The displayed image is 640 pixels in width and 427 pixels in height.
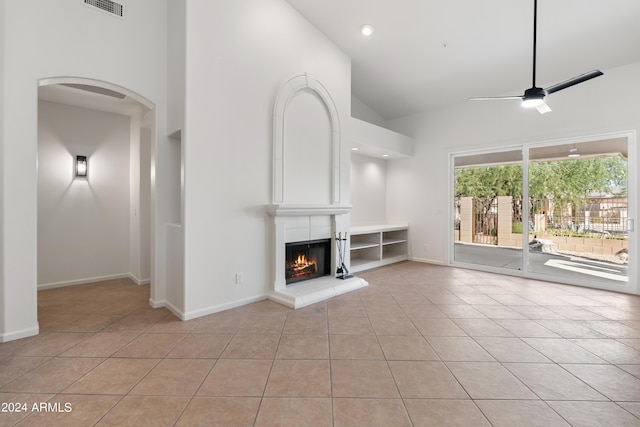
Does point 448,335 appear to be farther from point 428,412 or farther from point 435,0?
point 435,0

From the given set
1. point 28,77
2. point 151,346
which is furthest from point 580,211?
point 28,77

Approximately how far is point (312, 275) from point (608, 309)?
396 cm

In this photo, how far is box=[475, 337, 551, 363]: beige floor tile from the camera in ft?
8.21

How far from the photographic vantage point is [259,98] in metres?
3.99

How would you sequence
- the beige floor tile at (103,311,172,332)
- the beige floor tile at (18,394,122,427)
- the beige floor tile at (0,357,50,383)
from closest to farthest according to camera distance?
1. the beige floor tile at (18,394,122,427)
2. the beige floor tile at (0,357,50,383)
3. the beige floor tile at (103,311,172,332)

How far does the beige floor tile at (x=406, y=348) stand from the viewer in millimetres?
2535

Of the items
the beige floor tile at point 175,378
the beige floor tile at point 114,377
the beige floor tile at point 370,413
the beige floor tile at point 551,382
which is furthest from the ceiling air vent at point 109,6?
the beige floor tile at point 551,382

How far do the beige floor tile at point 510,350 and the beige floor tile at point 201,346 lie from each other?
244cm

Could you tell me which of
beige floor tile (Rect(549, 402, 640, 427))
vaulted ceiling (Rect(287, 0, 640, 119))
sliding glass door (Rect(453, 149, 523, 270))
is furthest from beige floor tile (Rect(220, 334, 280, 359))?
sliding glass door (Rect(453, 149, 523, 270))

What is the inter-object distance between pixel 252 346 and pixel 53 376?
147 centimetres

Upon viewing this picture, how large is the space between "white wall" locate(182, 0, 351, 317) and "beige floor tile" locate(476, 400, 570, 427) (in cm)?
287

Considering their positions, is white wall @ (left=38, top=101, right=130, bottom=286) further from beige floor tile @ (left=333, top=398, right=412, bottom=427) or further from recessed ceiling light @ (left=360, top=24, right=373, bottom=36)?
beige floor tile @ (left=333, top=398, right=412, bottom=427)

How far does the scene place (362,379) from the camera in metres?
2.19

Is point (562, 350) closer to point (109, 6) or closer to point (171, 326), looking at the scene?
A: point (171, 326)
